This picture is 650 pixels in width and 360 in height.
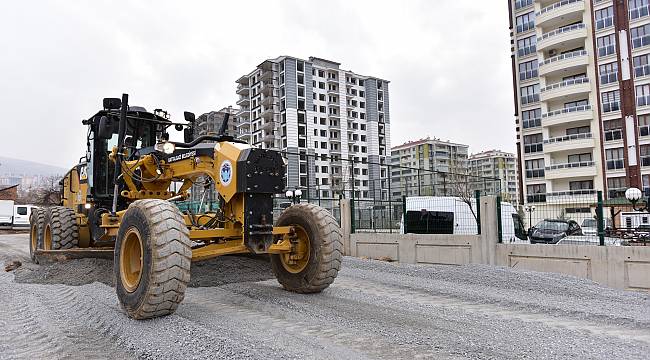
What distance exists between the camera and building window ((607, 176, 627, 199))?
134 feet

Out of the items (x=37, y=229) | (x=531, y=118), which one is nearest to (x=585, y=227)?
(x=37, y=229)

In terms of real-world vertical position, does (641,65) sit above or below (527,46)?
below

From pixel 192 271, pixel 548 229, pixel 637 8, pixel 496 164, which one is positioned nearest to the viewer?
pixel 192 271

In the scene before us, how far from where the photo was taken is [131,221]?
555 cm

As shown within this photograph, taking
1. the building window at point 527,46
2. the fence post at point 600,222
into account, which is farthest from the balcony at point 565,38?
the fence post at point 600,222

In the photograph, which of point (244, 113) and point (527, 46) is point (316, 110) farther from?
point (527, 46)

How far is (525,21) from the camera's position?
49438 mm

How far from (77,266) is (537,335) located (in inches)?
300

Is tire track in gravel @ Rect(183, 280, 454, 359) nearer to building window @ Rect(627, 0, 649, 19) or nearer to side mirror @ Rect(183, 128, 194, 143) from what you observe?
side mirror @ Rect(183, 128, 194, 143)

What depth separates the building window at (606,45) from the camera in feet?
Answer: 137

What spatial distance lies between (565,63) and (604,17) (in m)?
5.00

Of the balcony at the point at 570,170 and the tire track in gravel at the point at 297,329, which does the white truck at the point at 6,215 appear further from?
the balcony at the point at 570,170

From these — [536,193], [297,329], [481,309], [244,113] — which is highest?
[244,113]

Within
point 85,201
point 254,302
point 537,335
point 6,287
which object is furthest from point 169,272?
point 85,201
